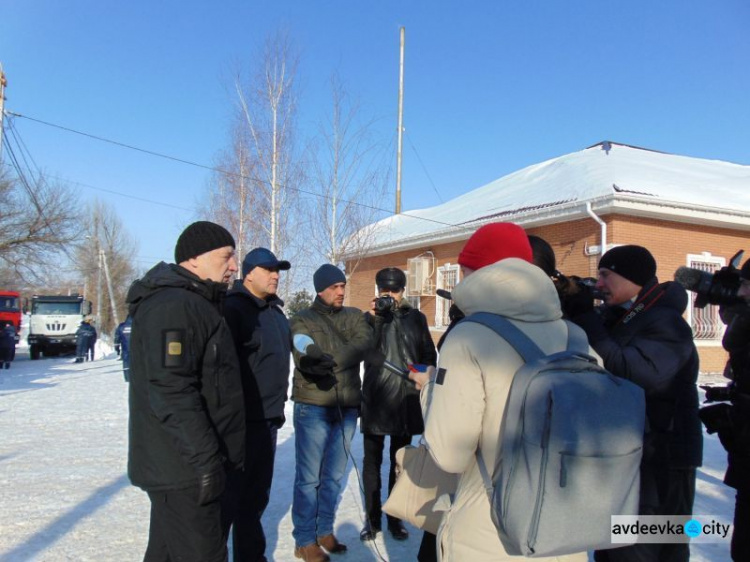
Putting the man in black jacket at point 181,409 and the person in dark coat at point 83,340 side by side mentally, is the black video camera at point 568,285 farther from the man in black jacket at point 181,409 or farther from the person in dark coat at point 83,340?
the person in dark coat at point 83,340

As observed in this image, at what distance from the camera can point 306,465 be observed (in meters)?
3.92

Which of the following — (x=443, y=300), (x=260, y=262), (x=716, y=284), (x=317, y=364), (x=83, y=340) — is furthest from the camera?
(x=83, y=340)

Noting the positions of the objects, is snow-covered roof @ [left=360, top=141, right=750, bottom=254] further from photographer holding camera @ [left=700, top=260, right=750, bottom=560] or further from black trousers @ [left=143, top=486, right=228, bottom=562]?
black trousers @ [left=143, top=486, right=228, bottom=562]

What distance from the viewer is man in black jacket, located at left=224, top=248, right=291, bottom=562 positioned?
3322mm

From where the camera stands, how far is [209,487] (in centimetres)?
235

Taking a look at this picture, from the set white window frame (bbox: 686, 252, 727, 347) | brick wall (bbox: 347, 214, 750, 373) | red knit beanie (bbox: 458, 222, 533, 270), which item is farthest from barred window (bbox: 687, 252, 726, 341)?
red knit beanie (bbox: 458, 222, 533, 270)

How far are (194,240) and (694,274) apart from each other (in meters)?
2.67

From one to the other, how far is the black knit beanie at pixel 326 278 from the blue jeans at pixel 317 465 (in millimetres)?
855

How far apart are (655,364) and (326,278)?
7.46 feet

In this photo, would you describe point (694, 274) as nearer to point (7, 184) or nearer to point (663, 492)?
point (663, 492)

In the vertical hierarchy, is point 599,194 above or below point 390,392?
above

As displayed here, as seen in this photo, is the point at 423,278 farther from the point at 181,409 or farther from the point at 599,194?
the point at 181,409

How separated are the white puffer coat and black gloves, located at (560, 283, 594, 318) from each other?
3.36ft

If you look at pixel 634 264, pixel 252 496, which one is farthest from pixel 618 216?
pixel 252 496
